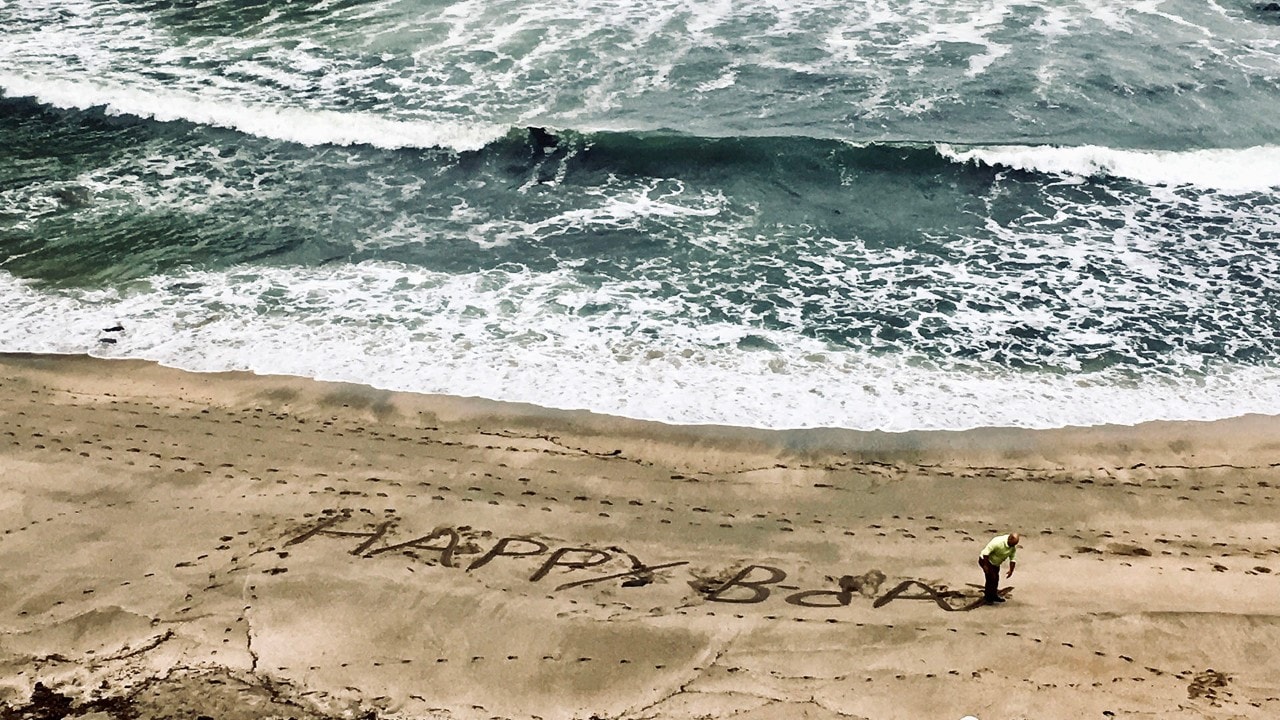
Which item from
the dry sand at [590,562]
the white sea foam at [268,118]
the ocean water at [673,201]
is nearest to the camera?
the dry sand at [590,562]

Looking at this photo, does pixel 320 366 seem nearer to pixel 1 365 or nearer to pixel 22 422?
pixel 22 422

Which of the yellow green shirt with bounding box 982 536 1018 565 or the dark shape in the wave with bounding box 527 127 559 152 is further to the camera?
the dark shape in the wave with bounding box 527 127 559 152

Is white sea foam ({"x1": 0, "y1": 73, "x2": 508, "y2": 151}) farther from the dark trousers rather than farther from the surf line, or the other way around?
the dark trousers

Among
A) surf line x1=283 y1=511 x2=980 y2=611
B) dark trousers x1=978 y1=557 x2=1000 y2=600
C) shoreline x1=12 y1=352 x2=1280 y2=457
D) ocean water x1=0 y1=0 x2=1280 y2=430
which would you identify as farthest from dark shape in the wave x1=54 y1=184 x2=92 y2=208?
dark trousers x1=978 y1=557 x2=1000 y2=600

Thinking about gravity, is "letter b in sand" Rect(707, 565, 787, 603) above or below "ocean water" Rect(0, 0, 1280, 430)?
below

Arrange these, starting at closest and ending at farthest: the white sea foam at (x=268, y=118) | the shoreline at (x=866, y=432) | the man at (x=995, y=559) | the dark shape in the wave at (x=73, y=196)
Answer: the man at (x=995, y=559) → the shoreline at (x=866, y=432) → the dark shape in the wave at (x=73, y=196) → the white sea foam at (x=268, y=118)

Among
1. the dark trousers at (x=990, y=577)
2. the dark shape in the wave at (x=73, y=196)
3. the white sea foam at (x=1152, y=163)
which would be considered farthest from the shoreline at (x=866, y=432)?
the dark shape in the wave at (x=73, y=196)

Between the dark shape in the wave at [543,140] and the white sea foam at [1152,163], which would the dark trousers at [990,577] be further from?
the dark shape in the wave at [543,140]

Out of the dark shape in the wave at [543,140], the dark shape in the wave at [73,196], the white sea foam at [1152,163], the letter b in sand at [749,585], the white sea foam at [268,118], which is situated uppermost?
the white sea foam at [268,118]
